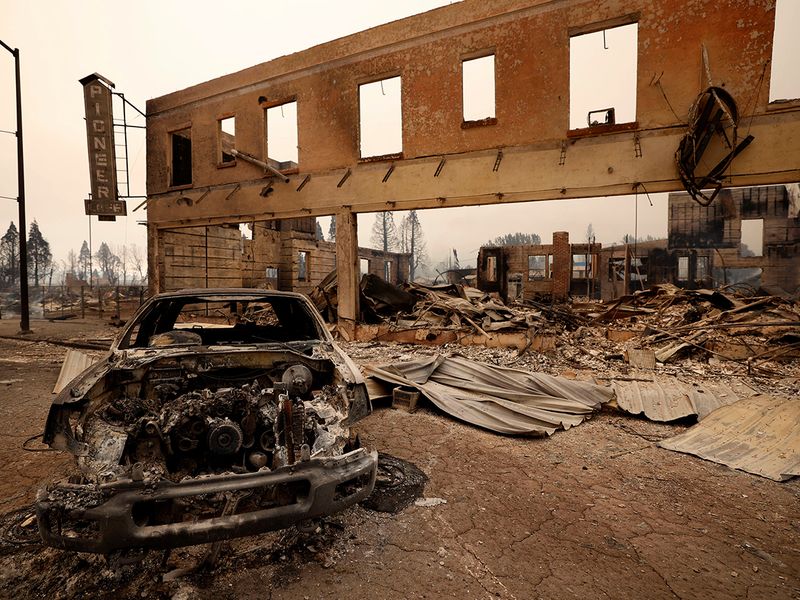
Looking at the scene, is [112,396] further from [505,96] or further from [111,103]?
[111,103]

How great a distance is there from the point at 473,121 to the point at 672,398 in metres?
6.73

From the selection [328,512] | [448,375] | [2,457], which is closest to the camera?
[328,512]

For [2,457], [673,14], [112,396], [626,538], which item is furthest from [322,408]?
[673,14]

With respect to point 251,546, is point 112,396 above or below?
above

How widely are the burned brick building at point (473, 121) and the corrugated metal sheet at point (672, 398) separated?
4.25 m

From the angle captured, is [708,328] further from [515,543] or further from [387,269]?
[387,269]

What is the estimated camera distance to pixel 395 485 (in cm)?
289

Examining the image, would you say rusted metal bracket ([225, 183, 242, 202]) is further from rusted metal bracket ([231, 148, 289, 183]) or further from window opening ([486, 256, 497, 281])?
window opening ([486, 256, 497, 281])

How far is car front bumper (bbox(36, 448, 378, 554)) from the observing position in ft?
5.38

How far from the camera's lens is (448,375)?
17.0 feet

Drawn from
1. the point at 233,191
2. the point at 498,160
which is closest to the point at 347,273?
the point at 498,160

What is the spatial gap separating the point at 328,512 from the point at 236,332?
2502 mm

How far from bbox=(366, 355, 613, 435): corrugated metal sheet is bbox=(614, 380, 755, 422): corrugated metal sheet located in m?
0.29

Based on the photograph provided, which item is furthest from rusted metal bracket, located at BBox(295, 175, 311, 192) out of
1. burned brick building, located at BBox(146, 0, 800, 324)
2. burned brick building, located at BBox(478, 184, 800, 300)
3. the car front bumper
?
burned brick building, located at BBox(478, 184, 800, 300)
